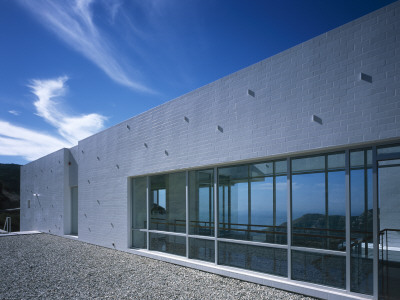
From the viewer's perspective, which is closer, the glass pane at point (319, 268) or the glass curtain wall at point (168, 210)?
the glass pane at point (319, 268)

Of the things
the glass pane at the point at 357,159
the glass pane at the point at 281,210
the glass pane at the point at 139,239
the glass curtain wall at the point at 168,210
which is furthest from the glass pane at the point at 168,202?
the glass pane at the point at 357,159

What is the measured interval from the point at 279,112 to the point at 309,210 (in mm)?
1880

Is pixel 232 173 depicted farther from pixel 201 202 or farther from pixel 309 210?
pixel 309 210

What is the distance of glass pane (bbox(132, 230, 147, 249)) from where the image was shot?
9.03 meters

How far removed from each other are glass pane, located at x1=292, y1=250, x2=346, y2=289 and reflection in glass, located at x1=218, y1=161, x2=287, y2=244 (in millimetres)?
434

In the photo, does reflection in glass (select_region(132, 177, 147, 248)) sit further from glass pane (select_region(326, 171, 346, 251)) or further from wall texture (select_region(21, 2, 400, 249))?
glass pane (select_region(326, 171, 346, 251))

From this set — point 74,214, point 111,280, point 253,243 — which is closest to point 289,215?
point 253,243

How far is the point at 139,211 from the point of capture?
30.6ft

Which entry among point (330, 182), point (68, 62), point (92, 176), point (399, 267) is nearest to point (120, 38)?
point (68, 62)

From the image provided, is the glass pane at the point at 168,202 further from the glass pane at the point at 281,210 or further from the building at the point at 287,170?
the glass pane at the point at 281,210

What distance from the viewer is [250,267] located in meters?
5.95

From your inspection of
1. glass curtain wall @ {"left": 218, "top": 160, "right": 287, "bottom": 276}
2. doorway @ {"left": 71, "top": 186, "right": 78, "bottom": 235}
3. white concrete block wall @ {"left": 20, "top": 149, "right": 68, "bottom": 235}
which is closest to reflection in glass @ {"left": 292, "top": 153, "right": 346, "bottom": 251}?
glass curtain wall @ {"left": 218, "top": 160, "right": 287, "bottom": 276}

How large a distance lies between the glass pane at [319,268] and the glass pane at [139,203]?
5.30m

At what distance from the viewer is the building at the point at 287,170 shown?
424cm
